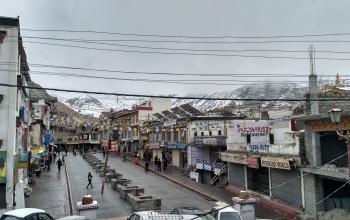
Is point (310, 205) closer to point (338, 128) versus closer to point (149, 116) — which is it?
point (338, 128)

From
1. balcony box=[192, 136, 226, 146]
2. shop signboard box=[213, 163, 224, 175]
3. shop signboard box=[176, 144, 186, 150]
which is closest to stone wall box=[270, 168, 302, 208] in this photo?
shop signboard box=[213, 163, 224, 175]

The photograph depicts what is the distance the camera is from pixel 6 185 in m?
24.0

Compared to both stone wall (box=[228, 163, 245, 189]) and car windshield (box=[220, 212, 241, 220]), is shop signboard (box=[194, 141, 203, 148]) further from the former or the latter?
car windshield (box=[220, 212, 241, 220])

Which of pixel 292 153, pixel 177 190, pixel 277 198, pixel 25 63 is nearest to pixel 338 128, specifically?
pixel 292 153

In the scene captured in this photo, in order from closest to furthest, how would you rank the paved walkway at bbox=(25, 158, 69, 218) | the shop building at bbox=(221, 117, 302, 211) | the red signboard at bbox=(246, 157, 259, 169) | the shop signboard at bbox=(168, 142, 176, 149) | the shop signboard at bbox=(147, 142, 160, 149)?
the paved walkway at bbox=(25, 158, 69, 218), the shop building at bbox=(221, 117, 302, 211), the red signboard at bbox=(246, 157, 259, 169), the shop signboard at bbox=(168, 142, 176, 149), the shop signboard at bbox=(147, 142, 160, 149)

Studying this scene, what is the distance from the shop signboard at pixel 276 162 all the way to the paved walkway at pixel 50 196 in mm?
13529

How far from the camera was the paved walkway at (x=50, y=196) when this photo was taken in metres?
24.4

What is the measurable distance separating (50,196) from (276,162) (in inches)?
654

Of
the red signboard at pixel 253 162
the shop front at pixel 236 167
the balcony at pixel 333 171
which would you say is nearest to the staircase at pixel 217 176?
the shop front at pixel 236 167

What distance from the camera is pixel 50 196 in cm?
2898

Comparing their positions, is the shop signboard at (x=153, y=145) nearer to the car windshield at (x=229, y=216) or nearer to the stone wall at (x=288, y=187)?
the stone wall at (x=288, y=187)

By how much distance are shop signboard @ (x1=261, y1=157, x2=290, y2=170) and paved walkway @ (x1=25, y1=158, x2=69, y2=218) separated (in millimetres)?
13529

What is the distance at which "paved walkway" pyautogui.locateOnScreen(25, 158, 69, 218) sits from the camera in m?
24.4

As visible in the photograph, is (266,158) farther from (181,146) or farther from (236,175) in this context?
(181,146)
